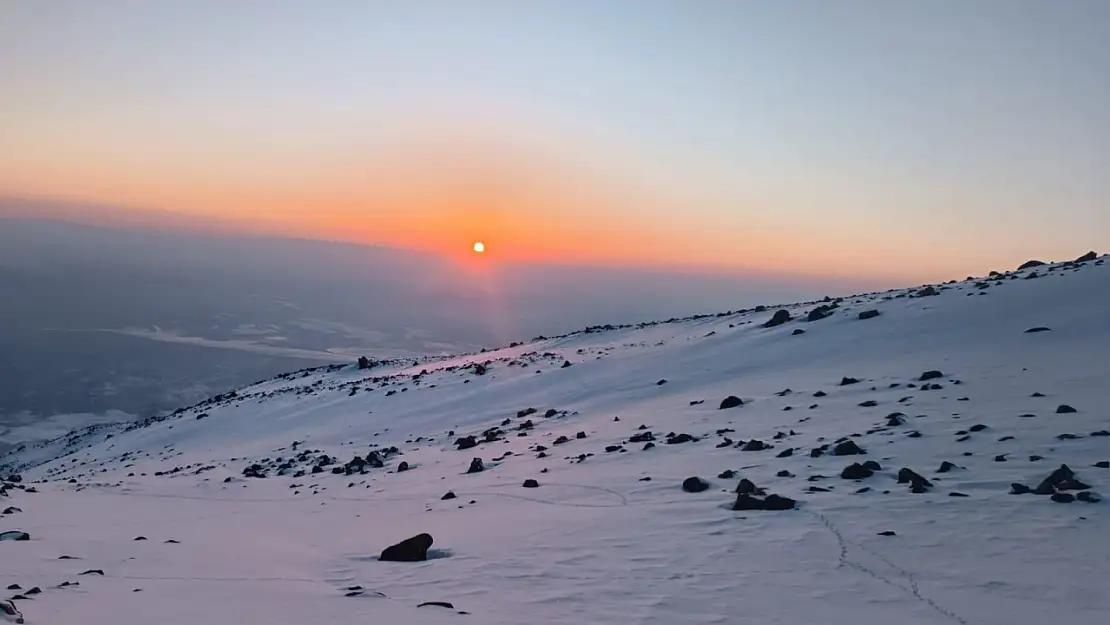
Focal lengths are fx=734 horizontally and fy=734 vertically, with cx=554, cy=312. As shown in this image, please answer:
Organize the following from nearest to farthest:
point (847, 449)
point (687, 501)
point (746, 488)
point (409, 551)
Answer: point (409, 551)
point (746, 488)
point (687, 501)
point (847, 449)

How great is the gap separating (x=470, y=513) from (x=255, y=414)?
27.5 m

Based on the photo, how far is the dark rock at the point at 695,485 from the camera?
1190 centimetres

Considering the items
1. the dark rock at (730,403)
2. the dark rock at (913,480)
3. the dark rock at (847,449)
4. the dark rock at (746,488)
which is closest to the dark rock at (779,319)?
the dark rock at (730,403)

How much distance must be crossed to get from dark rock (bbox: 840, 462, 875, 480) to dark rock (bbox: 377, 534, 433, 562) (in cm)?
642

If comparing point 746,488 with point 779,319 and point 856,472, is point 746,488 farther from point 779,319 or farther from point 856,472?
point 779,319

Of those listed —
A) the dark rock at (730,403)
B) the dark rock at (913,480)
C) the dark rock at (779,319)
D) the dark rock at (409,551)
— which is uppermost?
the dark rock at (779,319)

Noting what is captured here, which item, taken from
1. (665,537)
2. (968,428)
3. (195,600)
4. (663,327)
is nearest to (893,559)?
(665,537)

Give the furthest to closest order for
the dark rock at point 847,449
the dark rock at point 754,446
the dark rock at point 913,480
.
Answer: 1. the dark rock at point 754,446
2. the dark rock at point 847,449
3. the dark rock at point 913,480

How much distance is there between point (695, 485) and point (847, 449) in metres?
2.97

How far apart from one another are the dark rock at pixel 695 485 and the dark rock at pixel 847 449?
8.63ft

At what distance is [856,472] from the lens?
11.3 metres

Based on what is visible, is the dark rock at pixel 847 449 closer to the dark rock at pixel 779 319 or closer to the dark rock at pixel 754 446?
the dark rock at pixel 754 446

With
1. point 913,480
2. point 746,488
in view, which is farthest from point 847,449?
point 746,488

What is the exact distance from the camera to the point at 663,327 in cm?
4038
